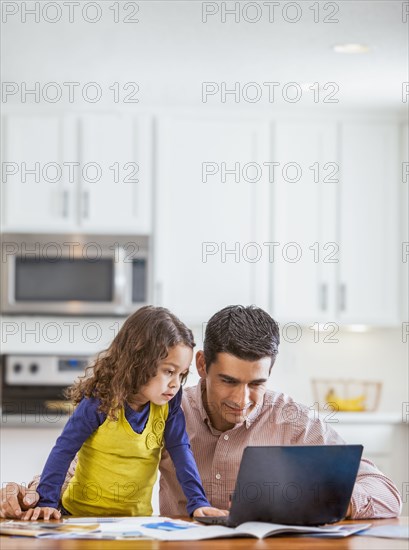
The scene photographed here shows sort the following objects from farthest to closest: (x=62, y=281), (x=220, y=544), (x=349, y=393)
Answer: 1. (x=349, y=393)
2. (x=62, y=281)
3. (x=220, y=544)

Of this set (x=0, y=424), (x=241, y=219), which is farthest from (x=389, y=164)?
(x=0, y=424)

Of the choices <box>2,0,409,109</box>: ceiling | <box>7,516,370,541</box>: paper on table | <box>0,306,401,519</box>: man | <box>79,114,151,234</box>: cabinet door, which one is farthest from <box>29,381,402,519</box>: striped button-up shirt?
<box>79,114,151,234</box>: cabinet door

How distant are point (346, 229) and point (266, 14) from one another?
1.66m

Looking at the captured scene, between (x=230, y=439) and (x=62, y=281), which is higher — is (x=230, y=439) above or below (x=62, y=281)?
below

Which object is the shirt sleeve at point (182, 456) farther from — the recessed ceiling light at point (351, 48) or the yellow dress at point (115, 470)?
the recessed ceiling light at point (351, 48)

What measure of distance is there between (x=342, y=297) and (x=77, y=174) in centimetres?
147

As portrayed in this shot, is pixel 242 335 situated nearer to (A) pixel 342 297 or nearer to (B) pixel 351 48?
(B) pixel 351 48

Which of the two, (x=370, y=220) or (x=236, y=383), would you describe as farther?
(x=370, y=220)

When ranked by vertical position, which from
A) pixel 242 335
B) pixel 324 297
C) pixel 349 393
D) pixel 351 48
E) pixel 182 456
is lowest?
pixel 349 393

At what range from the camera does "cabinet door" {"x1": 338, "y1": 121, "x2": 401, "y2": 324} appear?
189 inches

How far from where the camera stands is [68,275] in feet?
15.1

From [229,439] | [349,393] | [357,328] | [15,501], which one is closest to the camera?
[15,501]

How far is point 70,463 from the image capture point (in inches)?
87.2

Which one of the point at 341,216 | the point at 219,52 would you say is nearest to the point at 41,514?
the point at 219,52
